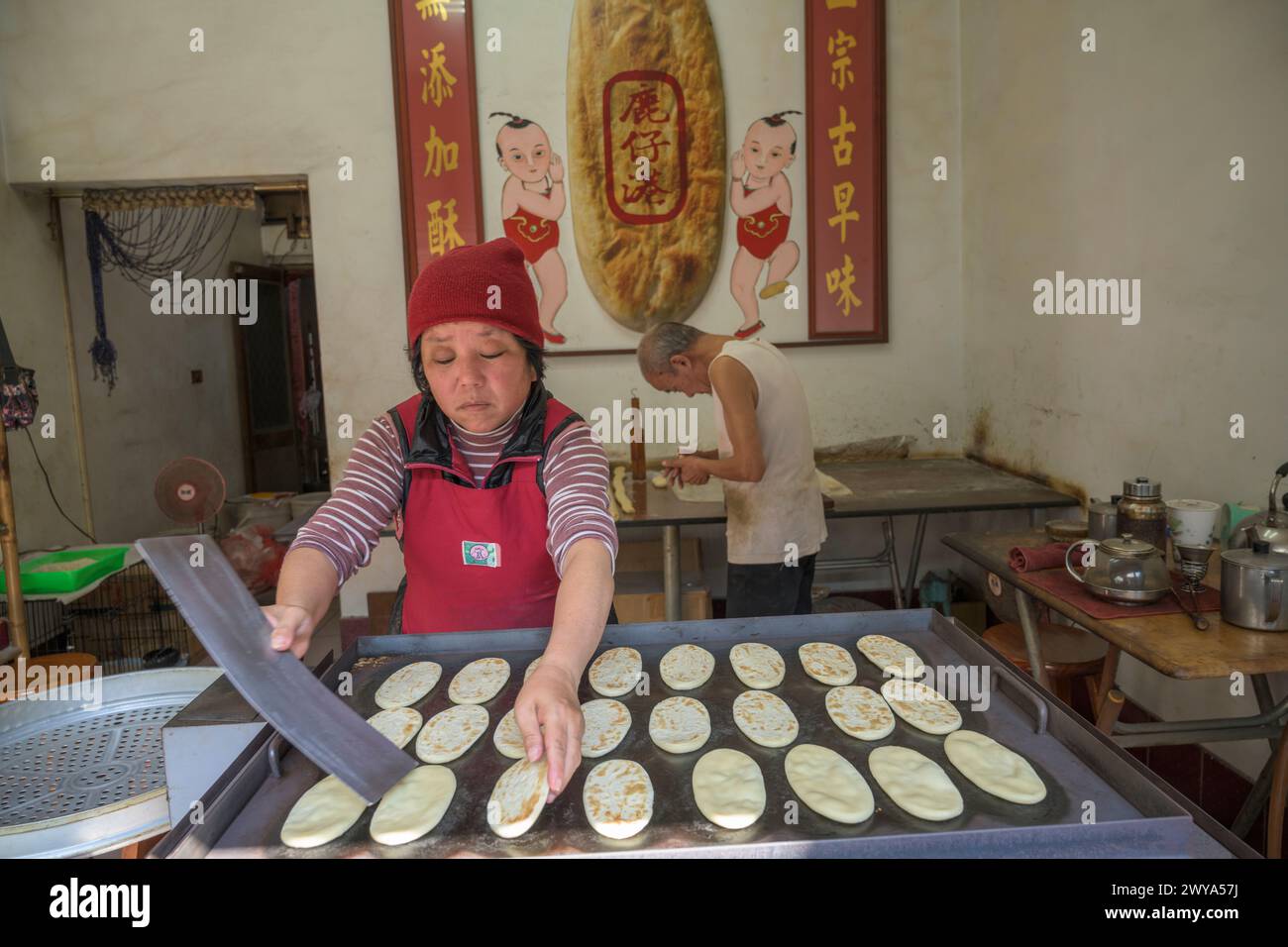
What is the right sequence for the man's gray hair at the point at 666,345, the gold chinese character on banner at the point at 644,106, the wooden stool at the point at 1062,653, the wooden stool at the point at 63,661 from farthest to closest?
the gold chinese character on banner at the point at 644,106, the wooden stool at the point at 63,661, the man's gray hair at the point at 666,345, the wooden stool at the point at 1062,653

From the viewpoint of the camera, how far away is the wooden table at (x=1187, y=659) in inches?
66.7

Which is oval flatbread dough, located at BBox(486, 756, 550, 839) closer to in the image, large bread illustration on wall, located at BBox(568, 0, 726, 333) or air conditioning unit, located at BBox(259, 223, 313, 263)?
large bread illustration on wall, located at BBox(568, 0, 726, 333)

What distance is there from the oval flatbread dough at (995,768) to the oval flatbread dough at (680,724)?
→ 416mm

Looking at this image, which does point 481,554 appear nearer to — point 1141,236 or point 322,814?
point 322,814

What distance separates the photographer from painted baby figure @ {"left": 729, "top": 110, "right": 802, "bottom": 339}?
14.3 feet

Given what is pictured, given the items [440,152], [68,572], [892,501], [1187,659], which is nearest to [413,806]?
[1187,659]

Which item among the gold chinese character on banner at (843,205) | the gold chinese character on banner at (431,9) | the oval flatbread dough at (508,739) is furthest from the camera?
the gold chinese character on banner at (843,205)

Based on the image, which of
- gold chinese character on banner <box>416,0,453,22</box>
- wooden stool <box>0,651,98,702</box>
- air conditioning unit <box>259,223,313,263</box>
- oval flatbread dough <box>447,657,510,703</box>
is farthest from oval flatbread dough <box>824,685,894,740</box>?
air conditioning unit <box>259,223,313,263</box>

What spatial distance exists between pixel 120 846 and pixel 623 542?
312cm

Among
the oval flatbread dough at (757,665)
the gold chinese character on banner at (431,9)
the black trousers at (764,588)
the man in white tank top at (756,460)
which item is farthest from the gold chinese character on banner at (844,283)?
the oval flatbread dough at (757,665)

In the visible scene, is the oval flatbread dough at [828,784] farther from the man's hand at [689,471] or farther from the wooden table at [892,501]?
the wooden table at [892,501]

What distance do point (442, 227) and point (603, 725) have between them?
11.5 feet

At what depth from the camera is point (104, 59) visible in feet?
13.7

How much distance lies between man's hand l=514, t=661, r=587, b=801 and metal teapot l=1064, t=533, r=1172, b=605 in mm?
1570
